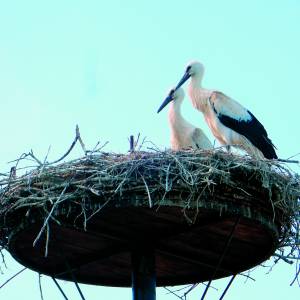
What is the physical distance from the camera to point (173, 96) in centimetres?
1044

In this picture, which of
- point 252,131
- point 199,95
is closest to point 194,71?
point 199,95

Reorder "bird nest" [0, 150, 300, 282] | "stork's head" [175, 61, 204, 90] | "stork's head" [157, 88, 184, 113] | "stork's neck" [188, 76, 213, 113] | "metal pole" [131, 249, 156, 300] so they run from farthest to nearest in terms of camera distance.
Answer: "stork's head" [175, 61, 204, 90] < "stork's neck" [188, 76, 213, 113] < "stork's head" [157, 88, 184, 113] < "metal pole" [131, 249, 156, 300] < "bird nest" [0, 150, 300, 282]

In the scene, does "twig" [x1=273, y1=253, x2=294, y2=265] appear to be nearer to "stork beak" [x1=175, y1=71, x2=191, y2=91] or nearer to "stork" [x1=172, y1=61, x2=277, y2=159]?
"stork" [x1=172, y1=61, x2=277, y2=159]

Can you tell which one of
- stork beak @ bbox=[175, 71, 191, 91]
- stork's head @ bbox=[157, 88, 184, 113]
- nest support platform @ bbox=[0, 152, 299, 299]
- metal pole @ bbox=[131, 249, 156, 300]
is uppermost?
stork beak @ bbox=[175, 71, 191, 91]

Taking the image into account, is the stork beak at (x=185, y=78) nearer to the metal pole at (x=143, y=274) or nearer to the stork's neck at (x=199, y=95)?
the stork's neck at (x=199, y=95)

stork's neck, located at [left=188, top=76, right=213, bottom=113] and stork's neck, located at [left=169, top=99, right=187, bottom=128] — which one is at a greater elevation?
stork's neck, located at [left=188, top=76, right=213, bottom=113]

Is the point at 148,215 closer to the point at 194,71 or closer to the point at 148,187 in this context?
the point at 148,187

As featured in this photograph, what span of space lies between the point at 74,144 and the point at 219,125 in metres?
3.69

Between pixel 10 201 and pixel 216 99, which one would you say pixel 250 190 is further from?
pixel 216 99

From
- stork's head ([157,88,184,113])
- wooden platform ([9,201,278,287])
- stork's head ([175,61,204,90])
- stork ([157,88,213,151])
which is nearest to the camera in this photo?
wooden platform ([9,201,278,287])

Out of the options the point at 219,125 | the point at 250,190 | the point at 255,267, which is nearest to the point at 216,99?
the point at 219,125

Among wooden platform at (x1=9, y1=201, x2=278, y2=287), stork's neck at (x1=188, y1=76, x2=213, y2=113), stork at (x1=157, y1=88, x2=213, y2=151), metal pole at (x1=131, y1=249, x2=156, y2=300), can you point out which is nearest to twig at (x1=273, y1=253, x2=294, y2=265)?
wooden platform at (x1=9, y1=201, x2=278, y2=287)

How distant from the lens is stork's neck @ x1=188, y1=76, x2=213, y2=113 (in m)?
10.6

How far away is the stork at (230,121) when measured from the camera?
10305 millimetres
